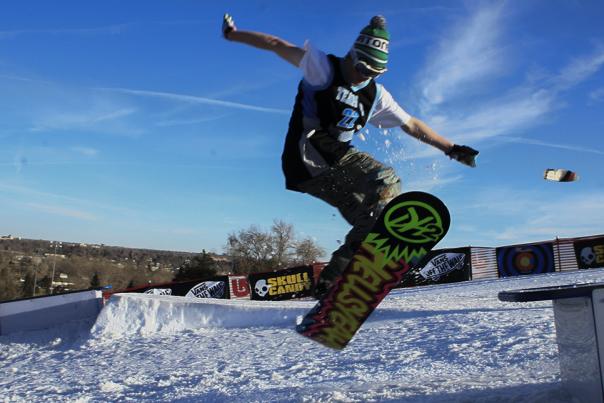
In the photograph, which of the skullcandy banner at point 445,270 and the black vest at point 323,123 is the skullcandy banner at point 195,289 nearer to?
the skullcandy banner at point 445,270

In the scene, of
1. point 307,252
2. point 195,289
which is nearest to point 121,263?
point 307,252

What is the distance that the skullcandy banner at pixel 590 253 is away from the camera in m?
22.8

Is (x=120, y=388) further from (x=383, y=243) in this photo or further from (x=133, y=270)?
(x=133, y=270)

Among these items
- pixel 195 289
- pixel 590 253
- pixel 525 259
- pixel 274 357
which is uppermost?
pixel 590 253

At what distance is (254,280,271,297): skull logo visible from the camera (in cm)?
2436

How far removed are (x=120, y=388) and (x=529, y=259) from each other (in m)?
20.3

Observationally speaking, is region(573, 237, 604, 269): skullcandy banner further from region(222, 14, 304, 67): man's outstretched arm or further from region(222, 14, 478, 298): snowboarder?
region(222, 14, 304, 67): man's outstretched arm

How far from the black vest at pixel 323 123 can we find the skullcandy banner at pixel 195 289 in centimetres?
2043

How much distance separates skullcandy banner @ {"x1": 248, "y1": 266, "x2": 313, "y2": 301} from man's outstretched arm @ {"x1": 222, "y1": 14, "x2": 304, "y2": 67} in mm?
21104

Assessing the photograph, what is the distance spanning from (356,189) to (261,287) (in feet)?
68.0

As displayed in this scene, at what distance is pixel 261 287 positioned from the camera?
2444cm

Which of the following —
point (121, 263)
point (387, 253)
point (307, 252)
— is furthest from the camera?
point (121, 263)

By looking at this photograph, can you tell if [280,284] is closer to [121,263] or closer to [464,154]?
[464,154]

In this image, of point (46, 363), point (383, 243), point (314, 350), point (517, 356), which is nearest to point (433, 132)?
point (383, 243)
